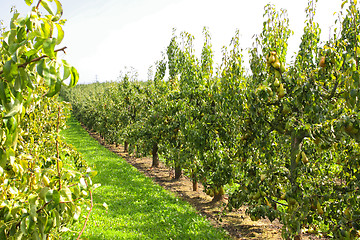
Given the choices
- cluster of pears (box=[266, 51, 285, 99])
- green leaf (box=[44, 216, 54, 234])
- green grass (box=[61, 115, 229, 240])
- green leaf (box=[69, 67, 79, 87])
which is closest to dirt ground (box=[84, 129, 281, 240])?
green grass (box=[61, 115, 229, 240])

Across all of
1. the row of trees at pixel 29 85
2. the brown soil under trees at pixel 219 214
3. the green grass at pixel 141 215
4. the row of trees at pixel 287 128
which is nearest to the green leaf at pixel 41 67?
the row of trees at pixel 29 85

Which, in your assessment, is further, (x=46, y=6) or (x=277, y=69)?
(x=277, y=69)

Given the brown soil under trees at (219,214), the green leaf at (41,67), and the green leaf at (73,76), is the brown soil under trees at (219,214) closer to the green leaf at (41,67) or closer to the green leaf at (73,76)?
the green leaf at (73,76)

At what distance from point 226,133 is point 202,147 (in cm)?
86

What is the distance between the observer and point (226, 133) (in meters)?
7.44

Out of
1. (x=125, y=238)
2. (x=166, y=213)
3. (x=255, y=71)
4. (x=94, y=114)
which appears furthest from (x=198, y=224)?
(x=94, y=114)

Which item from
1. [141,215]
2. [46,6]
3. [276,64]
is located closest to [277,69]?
[276,64]

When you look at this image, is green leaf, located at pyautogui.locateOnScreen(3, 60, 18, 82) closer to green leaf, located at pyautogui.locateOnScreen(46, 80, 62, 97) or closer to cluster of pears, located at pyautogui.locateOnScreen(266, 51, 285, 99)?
green leaf, located at pyautogui.locateOnScreen(46, 80, 62, 97)

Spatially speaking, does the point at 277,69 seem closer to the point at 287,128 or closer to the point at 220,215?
the point at 287,128

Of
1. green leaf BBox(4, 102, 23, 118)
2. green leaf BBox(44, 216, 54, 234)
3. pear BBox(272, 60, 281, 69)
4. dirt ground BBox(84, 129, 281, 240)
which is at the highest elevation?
pear BBox(272, 60, 281, 69)

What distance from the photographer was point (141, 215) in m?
8.02

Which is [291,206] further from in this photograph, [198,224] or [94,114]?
[94,114]

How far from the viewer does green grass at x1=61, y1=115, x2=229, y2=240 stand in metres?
6.75

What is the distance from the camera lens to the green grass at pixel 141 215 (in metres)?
6.75
